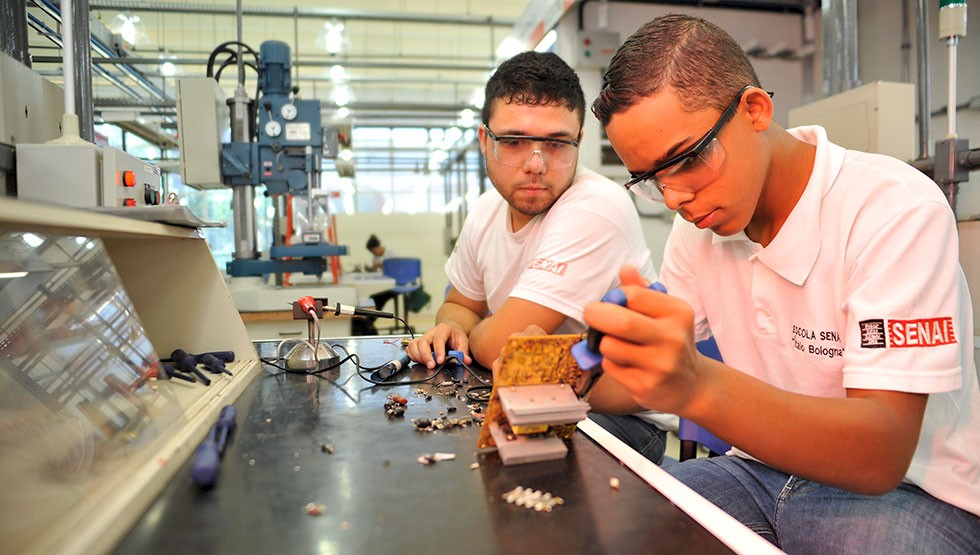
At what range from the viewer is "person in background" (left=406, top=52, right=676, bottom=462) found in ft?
4.25

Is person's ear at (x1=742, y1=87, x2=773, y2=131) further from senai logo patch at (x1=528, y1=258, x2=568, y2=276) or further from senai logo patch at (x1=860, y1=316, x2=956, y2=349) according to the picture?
senai logo patch at (x1=528, y1=258, x2=568, y2=276)

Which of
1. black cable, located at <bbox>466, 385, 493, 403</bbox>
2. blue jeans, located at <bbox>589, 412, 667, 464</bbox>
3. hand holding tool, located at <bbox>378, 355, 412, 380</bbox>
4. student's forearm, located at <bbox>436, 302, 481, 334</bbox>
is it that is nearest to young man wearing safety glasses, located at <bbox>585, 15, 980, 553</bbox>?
blue jeans, located at <bbox>589, 412, 667, 464</bbox>

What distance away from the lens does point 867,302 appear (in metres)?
0.78

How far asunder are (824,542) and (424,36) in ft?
24.5

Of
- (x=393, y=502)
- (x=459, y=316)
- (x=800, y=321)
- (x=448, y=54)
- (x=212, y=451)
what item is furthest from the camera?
(x=448, y=54)

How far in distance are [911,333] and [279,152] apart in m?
2.64

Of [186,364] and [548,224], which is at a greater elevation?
[548,224]

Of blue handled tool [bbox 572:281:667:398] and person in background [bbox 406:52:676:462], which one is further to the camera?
person in background [bbox 406:52:676:462]

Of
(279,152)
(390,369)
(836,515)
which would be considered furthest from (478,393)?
(279,152)

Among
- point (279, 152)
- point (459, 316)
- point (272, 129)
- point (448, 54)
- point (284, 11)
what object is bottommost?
point (459, 316)

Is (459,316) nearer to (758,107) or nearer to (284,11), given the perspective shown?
(758,107)

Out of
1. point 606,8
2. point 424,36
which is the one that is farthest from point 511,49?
point 424,36

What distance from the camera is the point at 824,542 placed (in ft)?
2.72

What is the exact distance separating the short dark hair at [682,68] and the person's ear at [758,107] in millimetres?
22
